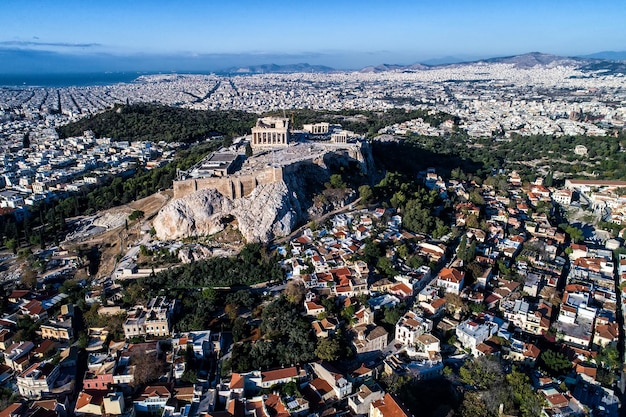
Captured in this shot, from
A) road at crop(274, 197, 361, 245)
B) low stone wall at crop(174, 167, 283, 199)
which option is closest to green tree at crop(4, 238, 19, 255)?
low stone wall at crop(174, 167, 283, 199)

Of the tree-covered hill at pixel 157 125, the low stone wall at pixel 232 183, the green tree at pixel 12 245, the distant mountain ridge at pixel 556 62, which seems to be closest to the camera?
the low stone wall at pixel 232 183

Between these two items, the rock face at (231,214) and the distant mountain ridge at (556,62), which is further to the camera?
the distant mountain ridge at (556,62)

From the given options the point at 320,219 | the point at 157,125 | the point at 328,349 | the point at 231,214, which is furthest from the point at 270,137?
the point at 157,125

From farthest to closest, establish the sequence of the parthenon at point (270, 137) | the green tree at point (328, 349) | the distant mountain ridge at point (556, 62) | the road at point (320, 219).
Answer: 1. the distant mountain ridge at point (556, 62)
2. the parthenon at point (270, 137)
3. the road at point (320, 219)
4. the green tree at point (328, 349)

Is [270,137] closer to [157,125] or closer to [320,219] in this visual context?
[320,219]

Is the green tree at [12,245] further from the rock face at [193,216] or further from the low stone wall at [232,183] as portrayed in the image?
the low stone wall at [232,183]

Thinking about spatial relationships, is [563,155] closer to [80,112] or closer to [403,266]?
[403,266]

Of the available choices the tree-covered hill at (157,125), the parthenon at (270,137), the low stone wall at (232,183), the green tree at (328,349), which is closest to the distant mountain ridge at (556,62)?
the tree-covered hill at (157,125)

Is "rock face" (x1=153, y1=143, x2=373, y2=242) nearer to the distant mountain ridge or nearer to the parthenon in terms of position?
the parthenon
